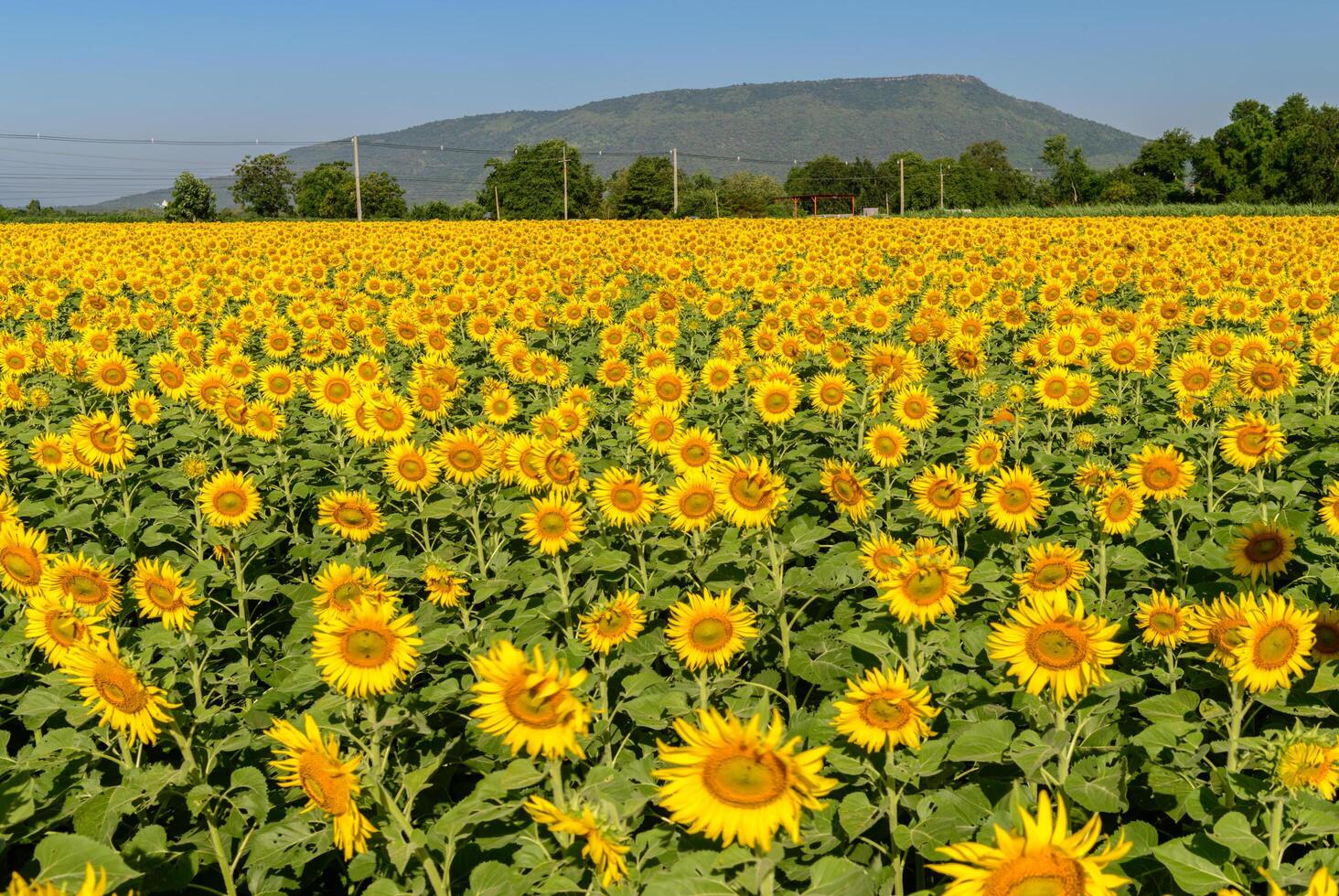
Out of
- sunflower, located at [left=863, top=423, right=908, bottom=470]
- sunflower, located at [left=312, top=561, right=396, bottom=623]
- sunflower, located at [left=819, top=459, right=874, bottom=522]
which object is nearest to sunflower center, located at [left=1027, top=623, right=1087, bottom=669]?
sunflower, located at [left=819, top=459, right=874, bottom=522]

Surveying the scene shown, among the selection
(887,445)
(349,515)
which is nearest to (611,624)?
(349,515)

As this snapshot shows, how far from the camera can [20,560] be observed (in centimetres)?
397

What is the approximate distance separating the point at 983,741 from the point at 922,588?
61 centimetres

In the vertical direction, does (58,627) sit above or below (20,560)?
below

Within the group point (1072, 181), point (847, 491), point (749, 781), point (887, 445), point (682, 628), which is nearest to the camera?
point (749, 781)

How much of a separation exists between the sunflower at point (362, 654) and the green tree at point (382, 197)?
78213 mm

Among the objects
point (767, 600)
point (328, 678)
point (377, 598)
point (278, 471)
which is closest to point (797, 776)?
point (328, 678)

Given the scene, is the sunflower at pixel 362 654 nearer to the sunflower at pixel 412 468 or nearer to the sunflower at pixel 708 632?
the sunflower at pixel 708 632

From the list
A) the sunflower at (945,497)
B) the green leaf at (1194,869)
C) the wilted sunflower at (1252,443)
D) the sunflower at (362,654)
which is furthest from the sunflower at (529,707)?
→ the wilted sunflower at (1252,443)

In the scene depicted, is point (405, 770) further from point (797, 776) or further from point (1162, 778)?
point (1162, 778)

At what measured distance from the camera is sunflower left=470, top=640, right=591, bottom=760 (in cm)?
232

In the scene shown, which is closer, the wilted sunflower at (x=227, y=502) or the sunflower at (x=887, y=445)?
the wilted sunflower at (x=227, y=502)

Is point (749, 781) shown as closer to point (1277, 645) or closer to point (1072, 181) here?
point (1277, 645)

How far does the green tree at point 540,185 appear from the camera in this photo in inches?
3401
